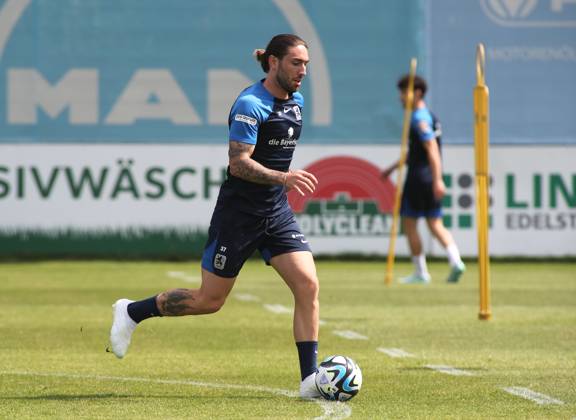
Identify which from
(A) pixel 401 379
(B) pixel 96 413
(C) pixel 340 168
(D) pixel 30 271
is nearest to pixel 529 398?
(A) pixel 401 379

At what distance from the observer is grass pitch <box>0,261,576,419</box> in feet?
27.9

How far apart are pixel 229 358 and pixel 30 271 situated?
11611 millimetres

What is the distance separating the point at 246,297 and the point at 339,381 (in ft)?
29.3

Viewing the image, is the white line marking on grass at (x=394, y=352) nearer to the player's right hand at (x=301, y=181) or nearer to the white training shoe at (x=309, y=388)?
the white training shoe at (x=309, y=388)

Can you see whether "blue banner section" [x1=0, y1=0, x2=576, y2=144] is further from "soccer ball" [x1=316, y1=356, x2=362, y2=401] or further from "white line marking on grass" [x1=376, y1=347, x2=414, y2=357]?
"soccer ball" [x1=316, y1=356, x2=362, y2=401]

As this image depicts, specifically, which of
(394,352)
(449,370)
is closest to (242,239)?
(449,370)

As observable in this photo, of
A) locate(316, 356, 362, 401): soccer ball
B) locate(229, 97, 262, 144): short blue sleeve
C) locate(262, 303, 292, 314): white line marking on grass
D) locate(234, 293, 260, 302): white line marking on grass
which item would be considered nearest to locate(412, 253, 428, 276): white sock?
locate(234, 293, 260, 302): white line marking on grass

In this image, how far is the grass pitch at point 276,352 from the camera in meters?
8.51

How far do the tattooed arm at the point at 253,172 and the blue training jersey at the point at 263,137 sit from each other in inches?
2.2

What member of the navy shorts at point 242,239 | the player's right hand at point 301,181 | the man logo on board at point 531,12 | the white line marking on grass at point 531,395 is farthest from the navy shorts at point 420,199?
the player's right hand at point 301,181

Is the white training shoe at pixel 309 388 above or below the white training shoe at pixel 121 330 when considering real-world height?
below

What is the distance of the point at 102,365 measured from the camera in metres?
10.7

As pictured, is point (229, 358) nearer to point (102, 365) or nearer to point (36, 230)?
point (102, 365)

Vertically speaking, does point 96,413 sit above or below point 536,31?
below
